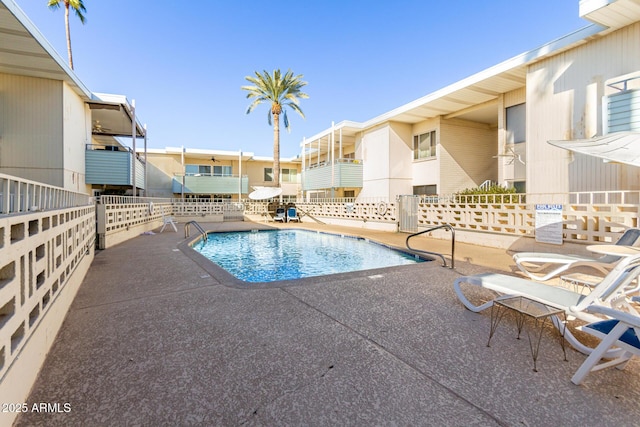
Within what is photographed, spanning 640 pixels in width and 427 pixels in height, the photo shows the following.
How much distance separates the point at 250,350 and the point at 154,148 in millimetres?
25974

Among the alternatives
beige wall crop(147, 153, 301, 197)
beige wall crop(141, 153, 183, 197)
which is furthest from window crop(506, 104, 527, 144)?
beige wall crop(141, 153, 183, 197)

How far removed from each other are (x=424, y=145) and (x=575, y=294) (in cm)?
1578

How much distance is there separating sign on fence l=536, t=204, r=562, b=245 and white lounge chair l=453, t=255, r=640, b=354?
530 cm

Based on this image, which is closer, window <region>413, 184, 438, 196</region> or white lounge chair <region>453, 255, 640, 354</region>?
white lounge chair <region>453, 255, 640, 354</region>

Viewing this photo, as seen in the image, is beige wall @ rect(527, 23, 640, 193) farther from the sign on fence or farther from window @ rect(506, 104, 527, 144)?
the sign on fence

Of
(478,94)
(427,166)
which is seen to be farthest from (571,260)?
(427,166)

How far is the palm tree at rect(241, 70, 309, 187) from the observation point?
21125 mm

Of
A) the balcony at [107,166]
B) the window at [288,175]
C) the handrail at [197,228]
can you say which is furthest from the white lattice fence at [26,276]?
the window at [288,175]

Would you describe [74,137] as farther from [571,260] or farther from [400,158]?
[571,260]

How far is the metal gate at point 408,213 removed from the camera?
12.7 m

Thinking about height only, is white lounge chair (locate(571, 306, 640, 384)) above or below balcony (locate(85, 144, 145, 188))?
below

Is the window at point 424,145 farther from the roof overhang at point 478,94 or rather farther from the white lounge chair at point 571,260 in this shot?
the white lounge chair at point 571,260

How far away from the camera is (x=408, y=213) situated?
13.0 metres

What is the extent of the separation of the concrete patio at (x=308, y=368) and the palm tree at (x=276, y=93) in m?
18.0
